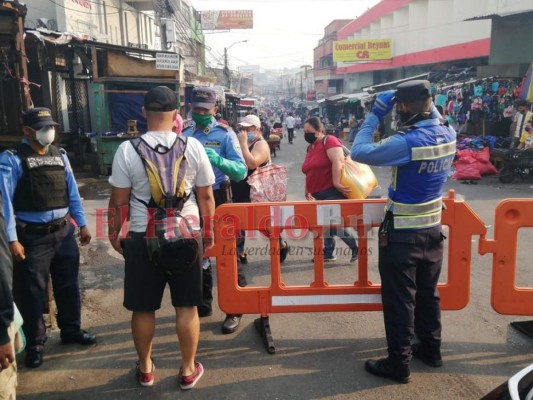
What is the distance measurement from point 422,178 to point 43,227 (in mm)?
2769

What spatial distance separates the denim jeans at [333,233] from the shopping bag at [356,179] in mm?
165

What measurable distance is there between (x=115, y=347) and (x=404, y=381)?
7.45ft

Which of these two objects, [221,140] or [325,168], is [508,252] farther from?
[221,140]

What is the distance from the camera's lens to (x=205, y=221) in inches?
132

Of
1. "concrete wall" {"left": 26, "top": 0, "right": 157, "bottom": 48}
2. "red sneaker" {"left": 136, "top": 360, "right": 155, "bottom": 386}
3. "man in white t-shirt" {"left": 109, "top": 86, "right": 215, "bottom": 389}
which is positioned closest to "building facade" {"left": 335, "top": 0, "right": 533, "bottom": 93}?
"concrete wall" {"left": 26, "top": 0, "right": 157, "bottom": 48}

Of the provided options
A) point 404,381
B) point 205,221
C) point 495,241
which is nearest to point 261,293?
point 205,221

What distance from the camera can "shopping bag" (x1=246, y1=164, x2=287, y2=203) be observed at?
4984mm

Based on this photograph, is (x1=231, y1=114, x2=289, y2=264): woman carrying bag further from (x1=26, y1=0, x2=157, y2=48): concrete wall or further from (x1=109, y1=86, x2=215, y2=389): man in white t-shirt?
(x1=26, y1=0, x2=157, y2=48): concrete wall

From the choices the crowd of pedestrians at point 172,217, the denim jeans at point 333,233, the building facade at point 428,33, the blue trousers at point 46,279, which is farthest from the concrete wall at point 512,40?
the blue trousers at point 46,279

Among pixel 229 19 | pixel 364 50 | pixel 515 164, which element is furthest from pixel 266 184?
pixel 229 19

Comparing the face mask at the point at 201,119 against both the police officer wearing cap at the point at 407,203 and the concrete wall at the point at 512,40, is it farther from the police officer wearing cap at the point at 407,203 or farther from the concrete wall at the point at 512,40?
the concrete wall at the point at 512,40

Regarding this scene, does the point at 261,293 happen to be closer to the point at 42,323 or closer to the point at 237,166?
the point at 237,166

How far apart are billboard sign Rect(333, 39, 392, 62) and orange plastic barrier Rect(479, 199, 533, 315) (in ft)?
99.7

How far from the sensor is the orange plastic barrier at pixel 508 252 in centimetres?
383
